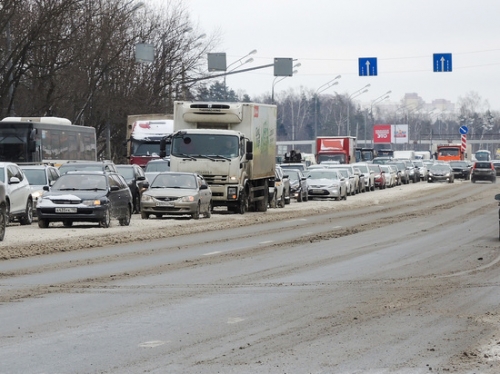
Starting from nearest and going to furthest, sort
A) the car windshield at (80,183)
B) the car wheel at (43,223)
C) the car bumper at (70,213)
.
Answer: the car bumper at (70,213) < the car wheel at (43,223) < the car windshield at (80,183)

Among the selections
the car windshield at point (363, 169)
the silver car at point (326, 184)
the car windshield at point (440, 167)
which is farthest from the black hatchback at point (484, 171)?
the silver car at point (326, 184)

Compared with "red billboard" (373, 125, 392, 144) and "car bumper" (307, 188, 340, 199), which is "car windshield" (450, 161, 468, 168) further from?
"red billboard" (373, 125, 392, 144)

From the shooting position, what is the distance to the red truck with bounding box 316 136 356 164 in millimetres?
80375

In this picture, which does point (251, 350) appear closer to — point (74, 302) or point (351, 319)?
point (351, 319)

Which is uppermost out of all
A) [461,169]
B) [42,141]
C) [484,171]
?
[42,141]

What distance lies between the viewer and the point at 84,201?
29828mm

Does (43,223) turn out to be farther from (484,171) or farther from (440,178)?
(440,178)

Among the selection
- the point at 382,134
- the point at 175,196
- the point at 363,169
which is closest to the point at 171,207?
the point at 175,196

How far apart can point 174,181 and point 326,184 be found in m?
20.5

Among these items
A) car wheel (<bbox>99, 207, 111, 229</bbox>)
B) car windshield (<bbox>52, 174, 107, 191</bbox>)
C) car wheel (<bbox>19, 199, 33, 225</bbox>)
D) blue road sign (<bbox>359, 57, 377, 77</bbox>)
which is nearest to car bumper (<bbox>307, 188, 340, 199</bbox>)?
blue road sign (<bbox>359, 57, 377, 77</bbox>)

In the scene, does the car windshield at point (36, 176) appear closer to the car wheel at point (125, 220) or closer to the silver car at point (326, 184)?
the car wheel at point (125, 220)

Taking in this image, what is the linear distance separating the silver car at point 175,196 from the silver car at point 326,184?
19.6m

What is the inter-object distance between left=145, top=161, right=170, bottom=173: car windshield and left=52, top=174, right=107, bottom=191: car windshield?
1427cm

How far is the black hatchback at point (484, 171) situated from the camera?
85188mm
